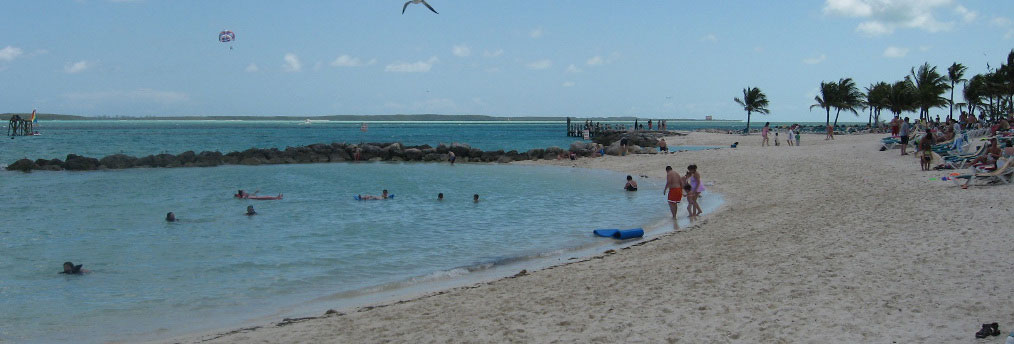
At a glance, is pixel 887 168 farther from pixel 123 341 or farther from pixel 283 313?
pixel 123 341

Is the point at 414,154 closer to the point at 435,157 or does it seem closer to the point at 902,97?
the point at 435,157

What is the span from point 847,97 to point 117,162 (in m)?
61.3

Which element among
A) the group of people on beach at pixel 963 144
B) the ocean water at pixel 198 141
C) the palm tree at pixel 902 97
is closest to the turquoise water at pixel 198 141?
the ocean water at pixel 198 141

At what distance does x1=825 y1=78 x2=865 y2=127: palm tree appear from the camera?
6644 centimetres

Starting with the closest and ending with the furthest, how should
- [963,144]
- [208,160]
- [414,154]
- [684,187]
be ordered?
[684,187], [963,144], [208,160], [414,154]

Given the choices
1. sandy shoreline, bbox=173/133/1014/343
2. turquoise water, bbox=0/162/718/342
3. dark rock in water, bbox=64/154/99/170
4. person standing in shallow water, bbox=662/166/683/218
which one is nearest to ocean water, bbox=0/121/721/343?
turquoise water, bbox=0/162/718/342

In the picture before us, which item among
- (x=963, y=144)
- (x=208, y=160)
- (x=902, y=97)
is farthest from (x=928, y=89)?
(x=208, y=160)

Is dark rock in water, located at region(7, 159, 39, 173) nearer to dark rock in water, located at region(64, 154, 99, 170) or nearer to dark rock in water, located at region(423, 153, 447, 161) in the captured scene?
dark rock in water, located at region(64, 154, 99, 170)

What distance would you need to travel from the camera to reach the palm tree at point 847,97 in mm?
66438

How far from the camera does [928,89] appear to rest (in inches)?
2106

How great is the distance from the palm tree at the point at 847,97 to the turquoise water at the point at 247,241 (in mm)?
47221

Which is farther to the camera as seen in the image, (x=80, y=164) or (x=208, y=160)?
(x=208, y=160)

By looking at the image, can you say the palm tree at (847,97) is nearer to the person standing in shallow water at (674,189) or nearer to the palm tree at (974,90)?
the palm tree at (974,90)

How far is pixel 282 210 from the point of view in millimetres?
19859
